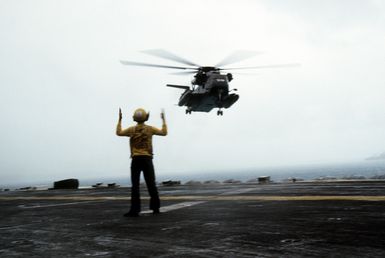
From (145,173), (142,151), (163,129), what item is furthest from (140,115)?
(145,173)

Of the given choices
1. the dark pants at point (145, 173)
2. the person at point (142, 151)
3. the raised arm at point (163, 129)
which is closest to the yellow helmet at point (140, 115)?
the person at point (142, 151)

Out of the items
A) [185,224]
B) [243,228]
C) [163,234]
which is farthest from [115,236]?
[243,228]

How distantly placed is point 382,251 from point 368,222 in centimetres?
155

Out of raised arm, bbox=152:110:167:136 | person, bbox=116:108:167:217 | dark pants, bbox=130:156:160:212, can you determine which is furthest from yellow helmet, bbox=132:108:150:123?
dark pants, bbox=130:156:160:212

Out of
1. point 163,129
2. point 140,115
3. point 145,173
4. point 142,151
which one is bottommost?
point 145,173

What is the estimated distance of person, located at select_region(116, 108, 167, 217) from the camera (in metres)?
6.57

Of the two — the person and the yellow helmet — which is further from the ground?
the yellow helmet

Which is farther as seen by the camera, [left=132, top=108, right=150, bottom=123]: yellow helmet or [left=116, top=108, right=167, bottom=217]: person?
[left=132, top=108, right=150, bottom=123]: yellow helmet

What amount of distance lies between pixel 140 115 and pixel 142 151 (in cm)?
67

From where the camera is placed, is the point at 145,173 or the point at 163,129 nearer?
the point at 145,173

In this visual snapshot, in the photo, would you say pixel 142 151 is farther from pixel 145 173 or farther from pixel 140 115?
pixel 140 115

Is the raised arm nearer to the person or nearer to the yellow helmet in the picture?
the person

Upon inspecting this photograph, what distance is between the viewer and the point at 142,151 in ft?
21.8

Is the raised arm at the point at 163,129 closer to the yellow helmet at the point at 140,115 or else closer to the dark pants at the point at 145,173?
the yellow helmet at the point at 140,115
